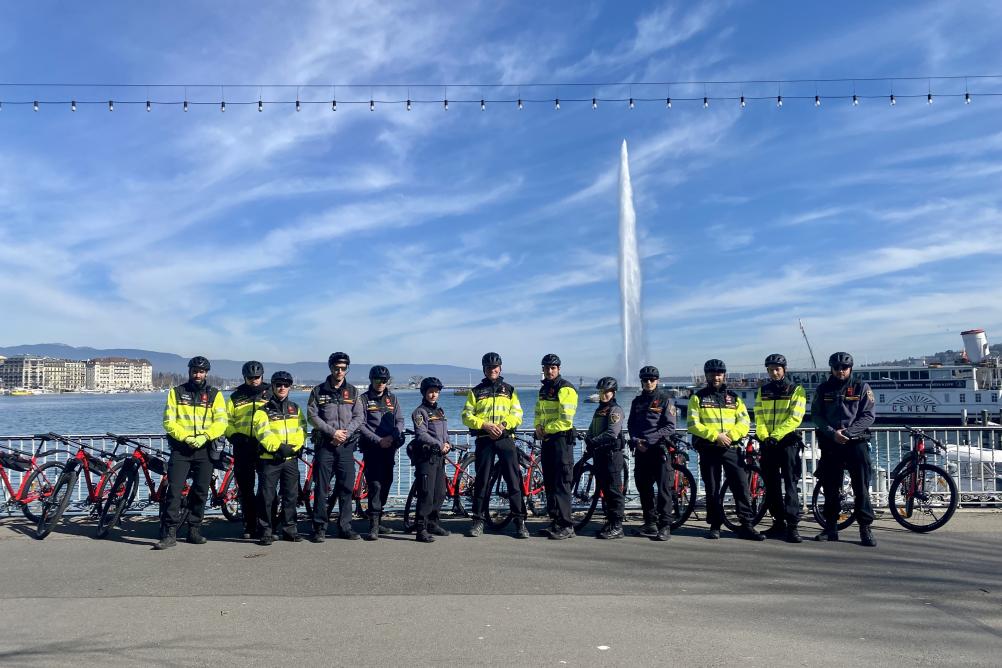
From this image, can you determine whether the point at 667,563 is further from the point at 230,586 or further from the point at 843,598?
the point at 230,586

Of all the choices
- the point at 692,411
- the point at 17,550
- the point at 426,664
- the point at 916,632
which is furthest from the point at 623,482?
the point at 17,550

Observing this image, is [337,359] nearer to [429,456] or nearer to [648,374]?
[429,456]

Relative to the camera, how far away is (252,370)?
788 centimetres

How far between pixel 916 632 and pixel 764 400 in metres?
3.53

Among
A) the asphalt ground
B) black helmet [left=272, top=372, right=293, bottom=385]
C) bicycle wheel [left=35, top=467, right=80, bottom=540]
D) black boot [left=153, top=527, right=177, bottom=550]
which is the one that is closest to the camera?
the asphalt ground

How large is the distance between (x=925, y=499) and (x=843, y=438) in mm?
1376

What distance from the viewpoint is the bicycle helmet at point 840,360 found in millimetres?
7844

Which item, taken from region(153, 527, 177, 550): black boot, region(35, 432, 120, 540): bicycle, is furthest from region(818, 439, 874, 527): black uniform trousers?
region(35, 432, 120, 540): bicycle

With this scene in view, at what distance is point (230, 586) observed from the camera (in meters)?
5.97

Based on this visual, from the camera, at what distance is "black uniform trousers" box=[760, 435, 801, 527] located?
25.6 ft

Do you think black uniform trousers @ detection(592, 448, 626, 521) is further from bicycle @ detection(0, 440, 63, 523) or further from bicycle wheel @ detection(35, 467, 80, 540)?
bicycle @ detection(0, 440, 63, 523)

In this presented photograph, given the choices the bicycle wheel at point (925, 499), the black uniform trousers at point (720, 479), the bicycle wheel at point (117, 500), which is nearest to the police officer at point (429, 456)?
the black uniform trousers at point (720, 479)

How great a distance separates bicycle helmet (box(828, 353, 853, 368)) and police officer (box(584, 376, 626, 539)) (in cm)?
239

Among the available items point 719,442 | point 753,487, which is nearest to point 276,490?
point 719,442
